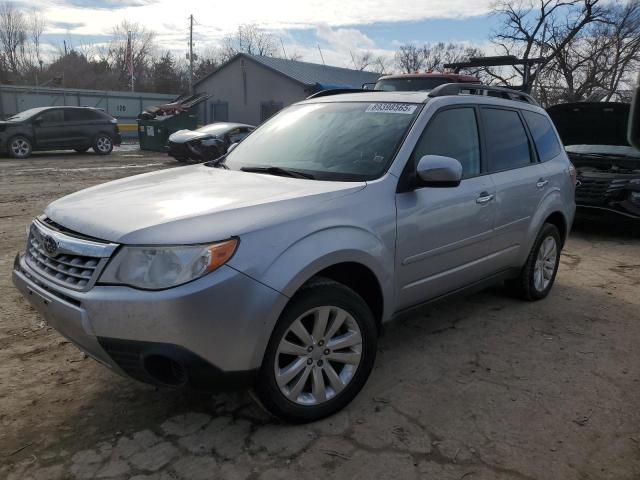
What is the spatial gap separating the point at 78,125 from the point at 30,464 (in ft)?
54.3

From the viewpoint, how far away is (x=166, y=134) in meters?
18.7

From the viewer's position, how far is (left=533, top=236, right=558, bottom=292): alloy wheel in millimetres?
4637

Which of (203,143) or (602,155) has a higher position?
(602,155)

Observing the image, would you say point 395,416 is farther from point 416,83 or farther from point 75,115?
point 75,115

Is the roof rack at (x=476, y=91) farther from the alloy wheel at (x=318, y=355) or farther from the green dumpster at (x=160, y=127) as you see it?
the green dumpster at (x=160, y=127)

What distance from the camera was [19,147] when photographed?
15.7 meters

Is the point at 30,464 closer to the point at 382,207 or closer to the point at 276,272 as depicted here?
the point at 276,272

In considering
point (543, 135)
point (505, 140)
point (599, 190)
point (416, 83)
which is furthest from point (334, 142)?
point (416, 83)

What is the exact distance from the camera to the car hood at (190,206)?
7.68 ft

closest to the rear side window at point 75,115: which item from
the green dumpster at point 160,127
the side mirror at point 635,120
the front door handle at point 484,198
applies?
the green dumpster at point 160,127

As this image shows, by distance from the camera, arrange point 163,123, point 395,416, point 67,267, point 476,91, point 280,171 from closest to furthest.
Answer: point 67,267 → point 395,416 → point 280,171 → point 476,91 → point 163,123

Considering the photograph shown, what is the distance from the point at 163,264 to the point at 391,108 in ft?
6.40

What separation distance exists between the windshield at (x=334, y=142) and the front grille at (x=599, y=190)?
4.98 meters

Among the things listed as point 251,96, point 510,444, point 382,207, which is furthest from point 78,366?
point 251,96
